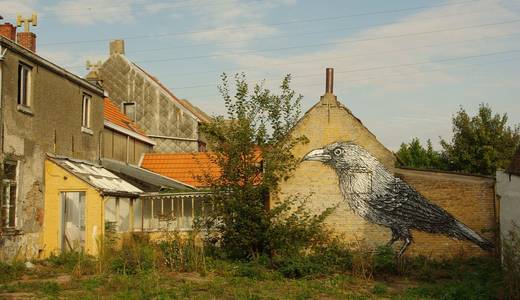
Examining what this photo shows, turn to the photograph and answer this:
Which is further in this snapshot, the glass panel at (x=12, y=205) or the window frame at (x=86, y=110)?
the window frame at (x=86, y=110)

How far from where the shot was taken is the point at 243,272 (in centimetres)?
1619

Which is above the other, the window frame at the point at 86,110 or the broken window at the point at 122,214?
the window frame at the point at 86,110

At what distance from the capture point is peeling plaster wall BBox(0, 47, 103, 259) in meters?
17.7

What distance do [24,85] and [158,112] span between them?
14095 millimetres

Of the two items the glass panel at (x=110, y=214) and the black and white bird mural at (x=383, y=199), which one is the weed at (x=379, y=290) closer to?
the black and white bird mural at (x=383, y=199)

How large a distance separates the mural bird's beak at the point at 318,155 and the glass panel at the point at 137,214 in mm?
7183

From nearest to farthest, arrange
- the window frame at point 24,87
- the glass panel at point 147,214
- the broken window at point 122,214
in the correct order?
the window frame at point 24,87 → the broken window at point 122,214 → the glass panel at point 147,214

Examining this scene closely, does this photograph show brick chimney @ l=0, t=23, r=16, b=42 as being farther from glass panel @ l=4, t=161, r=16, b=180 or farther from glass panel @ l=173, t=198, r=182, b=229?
glass panel @ l=173, t=198, r=182, b=229

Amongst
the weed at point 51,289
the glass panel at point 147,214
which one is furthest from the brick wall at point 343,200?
the weed at point 51,289

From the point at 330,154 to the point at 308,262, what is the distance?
4.18 meters

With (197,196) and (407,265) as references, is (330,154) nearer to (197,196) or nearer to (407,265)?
(407,265)

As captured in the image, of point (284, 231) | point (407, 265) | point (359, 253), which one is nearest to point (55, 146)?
point (284, 231)

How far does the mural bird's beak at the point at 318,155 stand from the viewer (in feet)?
64.1

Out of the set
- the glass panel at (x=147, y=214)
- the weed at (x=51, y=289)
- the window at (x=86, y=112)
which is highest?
the window at (x=86, y=112)
